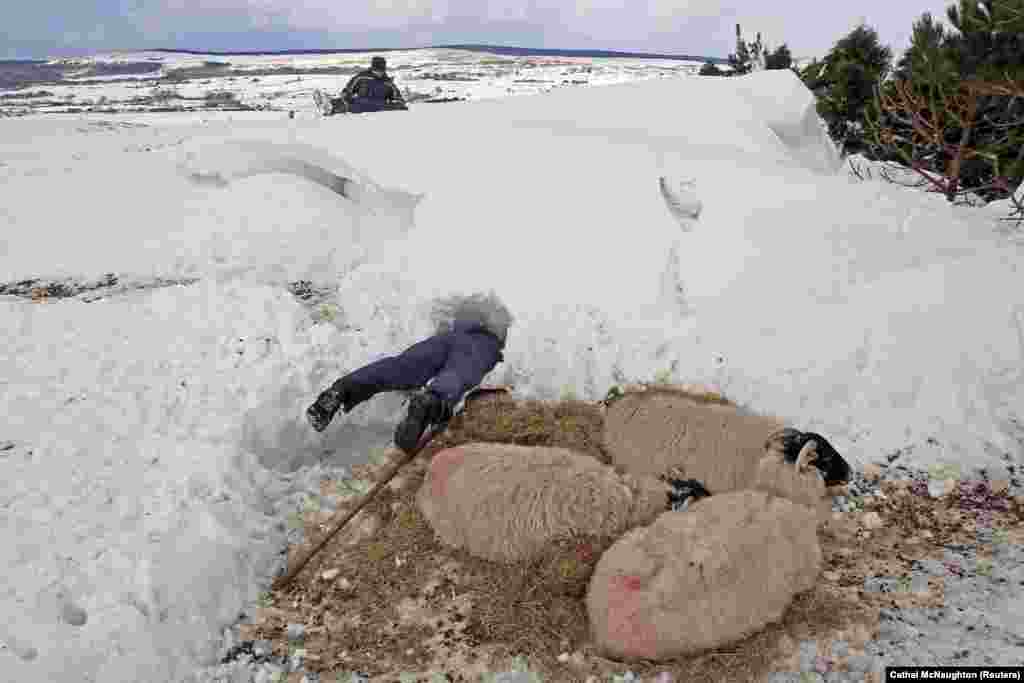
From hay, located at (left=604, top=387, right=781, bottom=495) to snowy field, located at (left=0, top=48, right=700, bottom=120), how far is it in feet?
105

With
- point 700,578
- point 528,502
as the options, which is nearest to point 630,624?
point 700,578

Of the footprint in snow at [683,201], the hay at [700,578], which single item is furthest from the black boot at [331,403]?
the footprint in snow at [683,201]

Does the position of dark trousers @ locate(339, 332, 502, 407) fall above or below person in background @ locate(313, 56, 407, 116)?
below

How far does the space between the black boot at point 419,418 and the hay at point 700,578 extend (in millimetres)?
1567

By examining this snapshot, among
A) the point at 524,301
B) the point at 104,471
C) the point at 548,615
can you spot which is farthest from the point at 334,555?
the point at 524,301

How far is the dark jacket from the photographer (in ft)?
38.4

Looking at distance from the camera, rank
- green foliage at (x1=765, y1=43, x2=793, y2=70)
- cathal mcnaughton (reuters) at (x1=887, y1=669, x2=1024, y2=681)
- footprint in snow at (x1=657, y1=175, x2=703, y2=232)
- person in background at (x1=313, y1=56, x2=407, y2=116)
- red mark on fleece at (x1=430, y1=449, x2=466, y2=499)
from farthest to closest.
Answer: green foliage at (x1=765, y1=43, x2=793, y2=70)
person in background at (x1=313, y1=56, x2=407, y2=116)
footprint in snow at (x1=657, y1=175, x2=703, y2=232)
red mark on fleece at (x1=430, y1=449, x2=466, y2=499)
cathal mcnaughton (reuters) at (x1=887, y1=669, x2=1024, y2=681)

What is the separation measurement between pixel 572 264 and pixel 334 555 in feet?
10.3

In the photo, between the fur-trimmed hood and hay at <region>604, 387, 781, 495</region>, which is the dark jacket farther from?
hay at <region>604, 387, 781, 495</region>

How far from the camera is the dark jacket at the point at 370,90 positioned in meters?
11.7

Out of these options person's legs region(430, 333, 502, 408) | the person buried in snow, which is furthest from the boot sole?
person's legs region(430, 333, 502, 408)

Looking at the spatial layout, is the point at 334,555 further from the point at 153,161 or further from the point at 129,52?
the point at 129,52

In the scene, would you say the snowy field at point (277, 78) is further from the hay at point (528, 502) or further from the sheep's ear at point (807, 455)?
the sheep's ear at point (807, 455)

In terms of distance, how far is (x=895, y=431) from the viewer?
13.4 ft
